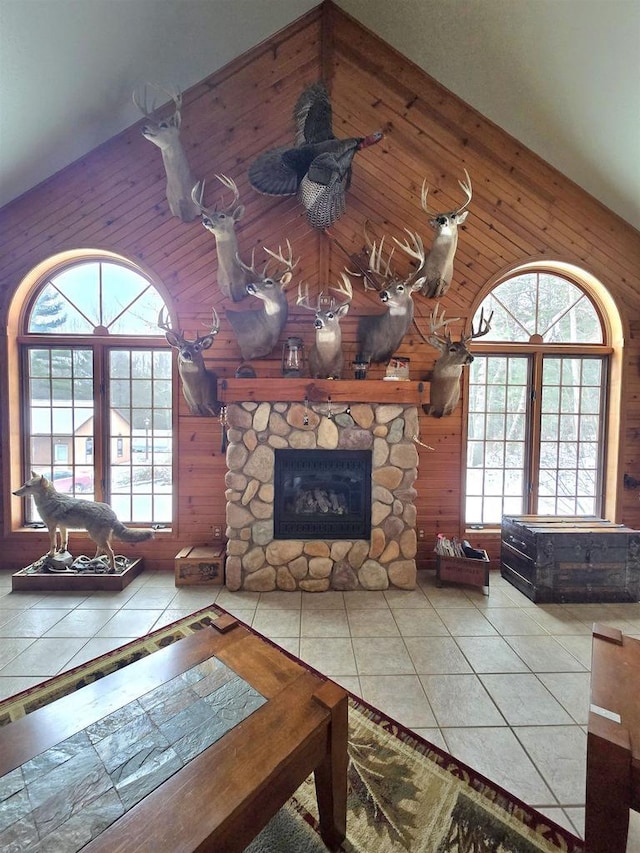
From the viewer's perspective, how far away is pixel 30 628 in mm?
2541

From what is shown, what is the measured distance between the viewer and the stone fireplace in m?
3.15

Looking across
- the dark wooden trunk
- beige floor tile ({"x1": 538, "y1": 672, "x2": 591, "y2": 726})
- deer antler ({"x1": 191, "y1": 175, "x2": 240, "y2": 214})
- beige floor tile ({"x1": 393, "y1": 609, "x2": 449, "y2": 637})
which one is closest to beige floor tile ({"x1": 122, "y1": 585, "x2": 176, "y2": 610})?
beige floor tile ({"x1": 393, "y1": 609, "x2": 449, "y2": 637})

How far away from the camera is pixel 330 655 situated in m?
2.25

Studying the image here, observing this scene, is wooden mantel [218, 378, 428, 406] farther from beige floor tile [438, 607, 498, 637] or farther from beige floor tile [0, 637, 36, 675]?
beige floor tile [0, 637, 36, 675]

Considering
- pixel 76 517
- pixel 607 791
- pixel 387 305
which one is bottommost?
pixel 607 791

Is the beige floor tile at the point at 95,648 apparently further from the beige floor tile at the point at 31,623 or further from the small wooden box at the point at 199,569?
the small wooden box at the point at 199,569

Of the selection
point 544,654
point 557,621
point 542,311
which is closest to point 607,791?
point 544,654

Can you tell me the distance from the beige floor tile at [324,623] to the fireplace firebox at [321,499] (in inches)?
24.9

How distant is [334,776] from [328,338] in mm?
2688

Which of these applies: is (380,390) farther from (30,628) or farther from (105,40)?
(105,40)

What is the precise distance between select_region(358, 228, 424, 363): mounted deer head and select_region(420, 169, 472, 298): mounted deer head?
0.11 meters

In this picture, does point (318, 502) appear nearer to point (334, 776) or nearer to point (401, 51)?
point (334, 776)

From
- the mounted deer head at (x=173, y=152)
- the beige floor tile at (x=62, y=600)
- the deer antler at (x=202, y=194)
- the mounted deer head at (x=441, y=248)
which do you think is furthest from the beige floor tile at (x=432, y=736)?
the mounted deer head at (x=173, y=152)

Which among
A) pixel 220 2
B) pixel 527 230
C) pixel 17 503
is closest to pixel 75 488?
pixel 17 503
